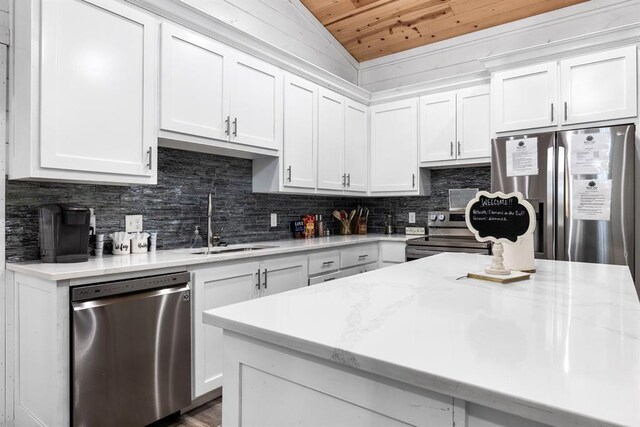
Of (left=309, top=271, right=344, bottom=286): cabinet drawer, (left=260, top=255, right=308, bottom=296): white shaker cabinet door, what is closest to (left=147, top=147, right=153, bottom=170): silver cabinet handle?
(left=260, top=255, right=308, bottom=296): white shaker cabinet door

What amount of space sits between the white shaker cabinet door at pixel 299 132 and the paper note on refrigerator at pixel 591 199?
208cm

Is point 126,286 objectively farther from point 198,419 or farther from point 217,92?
point 217,92

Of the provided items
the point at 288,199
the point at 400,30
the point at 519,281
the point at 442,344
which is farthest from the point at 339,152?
the point at 442,344

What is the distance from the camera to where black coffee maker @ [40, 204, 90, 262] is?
1.96 m

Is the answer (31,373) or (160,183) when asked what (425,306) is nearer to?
(31,373)

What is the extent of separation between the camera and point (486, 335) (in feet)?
2.80

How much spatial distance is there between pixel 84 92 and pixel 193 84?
674 mm

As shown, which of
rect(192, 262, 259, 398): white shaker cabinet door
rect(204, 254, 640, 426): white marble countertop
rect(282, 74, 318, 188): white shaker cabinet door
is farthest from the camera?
rect(282, 74, 318, 188): white shaker cabinet door

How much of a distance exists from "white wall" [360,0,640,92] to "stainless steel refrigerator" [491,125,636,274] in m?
1.17

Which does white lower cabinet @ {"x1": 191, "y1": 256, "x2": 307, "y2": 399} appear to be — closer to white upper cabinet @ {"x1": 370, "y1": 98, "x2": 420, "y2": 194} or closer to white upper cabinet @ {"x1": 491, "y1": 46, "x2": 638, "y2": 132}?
white upper cabinet @ {"x1": 370, "y1": 98, "x2": 420, "y2": 194}

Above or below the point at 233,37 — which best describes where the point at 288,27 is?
above

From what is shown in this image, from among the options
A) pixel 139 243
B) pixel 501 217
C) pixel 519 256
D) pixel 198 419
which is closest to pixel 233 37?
pixel 139 243

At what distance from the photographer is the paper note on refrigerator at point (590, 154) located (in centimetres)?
282

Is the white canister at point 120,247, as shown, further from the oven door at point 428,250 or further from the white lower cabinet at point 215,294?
the oven door at point 428,250
